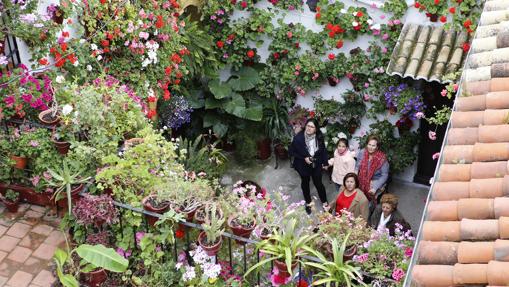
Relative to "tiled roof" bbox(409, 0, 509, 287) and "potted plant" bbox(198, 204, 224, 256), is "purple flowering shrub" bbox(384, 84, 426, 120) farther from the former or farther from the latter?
"potted plant" bbox(198, 204, 224, 256)

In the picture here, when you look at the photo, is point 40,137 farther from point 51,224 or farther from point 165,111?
point 165,111

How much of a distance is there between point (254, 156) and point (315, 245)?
20.7 feet

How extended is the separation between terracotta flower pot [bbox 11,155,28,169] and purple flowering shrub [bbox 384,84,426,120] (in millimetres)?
5360

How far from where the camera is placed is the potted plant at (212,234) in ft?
18.4

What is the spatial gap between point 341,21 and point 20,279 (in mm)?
6142

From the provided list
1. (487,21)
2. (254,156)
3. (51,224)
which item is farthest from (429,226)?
(254,156)

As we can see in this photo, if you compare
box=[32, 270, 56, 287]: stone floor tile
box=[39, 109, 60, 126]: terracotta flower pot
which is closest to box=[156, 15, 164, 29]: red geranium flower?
box=[39, 109, 60, 126]: terracotta flower pot

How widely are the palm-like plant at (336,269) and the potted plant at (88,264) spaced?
5.20 ft

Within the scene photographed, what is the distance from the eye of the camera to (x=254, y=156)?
11953mm

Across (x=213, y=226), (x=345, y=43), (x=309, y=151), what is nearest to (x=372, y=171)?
(x=309, y=151)

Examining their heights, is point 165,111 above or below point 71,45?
below

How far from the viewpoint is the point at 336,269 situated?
5.39 m

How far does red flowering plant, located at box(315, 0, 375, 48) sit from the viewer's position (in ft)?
34.2

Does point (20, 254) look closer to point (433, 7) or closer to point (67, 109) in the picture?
point (67, 109)
